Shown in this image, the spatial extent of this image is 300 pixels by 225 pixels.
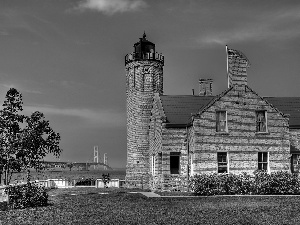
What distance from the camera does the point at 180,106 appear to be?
36.7m

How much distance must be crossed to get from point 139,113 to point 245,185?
20.0 meters

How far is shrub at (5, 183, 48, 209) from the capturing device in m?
22.2

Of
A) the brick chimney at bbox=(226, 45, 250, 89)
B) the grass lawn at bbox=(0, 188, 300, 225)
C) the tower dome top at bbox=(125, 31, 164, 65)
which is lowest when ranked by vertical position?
the grass lawn at bbox=(0, 188, 300, 225)

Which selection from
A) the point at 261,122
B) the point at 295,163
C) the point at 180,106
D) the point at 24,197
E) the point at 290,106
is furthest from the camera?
the point at 290,106

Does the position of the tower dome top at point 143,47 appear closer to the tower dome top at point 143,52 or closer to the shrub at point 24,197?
the tower dome top at point 143,52

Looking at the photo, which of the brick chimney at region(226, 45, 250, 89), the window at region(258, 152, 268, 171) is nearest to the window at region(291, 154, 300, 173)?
the window at region(258, 152, 268, 171)

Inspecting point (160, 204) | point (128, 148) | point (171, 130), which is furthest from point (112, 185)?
point (160, 204)

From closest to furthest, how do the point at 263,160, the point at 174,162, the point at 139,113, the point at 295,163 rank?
the point at 263,160, the point at 174,162, the point at 295,163, the point at 139,113

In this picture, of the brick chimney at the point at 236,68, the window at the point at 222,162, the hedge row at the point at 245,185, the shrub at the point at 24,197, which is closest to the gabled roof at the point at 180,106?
the window at the point at 222,162

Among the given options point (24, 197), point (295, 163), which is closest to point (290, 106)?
point (295, 163)

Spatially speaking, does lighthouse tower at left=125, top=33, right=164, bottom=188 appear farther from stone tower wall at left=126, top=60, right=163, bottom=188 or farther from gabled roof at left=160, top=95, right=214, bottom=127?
gabled roof at left=160, top=95, right=214, bottom=127

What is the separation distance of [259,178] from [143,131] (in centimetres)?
1905

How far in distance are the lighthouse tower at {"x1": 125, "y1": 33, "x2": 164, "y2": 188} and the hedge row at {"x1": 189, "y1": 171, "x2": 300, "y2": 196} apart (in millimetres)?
16588

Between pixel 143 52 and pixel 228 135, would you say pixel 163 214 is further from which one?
pixel 143 52
